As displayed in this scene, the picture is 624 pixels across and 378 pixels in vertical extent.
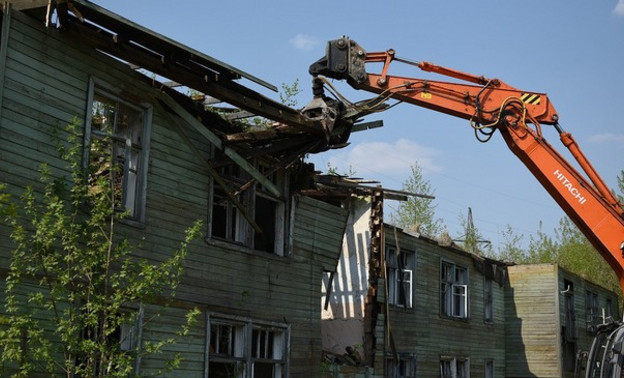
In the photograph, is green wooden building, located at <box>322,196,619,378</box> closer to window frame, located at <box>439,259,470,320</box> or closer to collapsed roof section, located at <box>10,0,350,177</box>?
window frame, located at <box>439,259,470,320</box>

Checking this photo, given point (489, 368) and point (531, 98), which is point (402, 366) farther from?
point (531, 98)

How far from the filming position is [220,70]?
1298 centimetres

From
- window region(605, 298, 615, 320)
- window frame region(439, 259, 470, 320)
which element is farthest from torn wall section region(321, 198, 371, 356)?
window region(605, 298, 615, 320)

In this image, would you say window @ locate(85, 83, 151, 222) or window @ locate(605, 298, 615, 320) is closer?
window @ locate(85, 83, 151, 222)

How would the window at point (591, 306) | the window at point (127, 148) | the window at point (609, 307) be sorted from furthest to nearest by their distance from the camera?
the window at point (609, 307) < the window at point (591, 306) < the window at point (127, 148)

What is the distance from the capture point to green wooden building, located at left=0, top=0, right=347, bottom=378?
10.8 m

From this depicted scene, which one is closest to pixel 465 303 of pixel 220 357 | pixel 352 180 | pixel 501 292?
pixel 501 292

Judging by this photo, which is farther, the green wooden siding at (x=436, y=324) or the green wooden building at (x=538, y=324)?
the green wooden building at (x=538, y=324)

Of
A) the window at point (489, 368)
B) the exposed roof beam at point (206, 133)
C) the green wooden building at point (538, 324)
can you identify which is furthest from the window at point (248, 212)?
the green wooden building at point (538, 324)

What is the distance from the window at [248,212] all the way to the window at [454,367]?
413 inches

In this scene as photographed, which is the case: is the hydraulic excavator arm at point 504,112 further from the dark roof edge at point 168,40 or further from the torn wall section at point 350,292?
the torn wall section at point 350,292

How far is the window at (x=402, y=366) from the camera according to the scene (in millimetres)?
21500

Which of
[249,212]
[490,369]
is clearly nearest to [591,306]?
[490,369]

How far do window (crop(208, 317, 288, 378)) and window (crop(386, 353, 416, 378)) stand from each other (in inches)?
273
